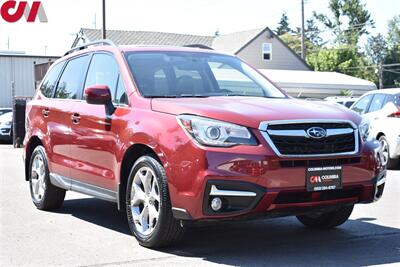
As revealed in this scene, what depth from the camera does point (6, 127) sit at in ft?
82.8

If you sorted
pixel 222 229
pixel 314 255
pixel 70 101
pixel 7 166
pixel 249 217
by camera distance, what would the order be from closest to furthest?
pixel 249 217 < pixel 314 255 < pixel 222 229 < pixel 70 101 < pixel 7 166

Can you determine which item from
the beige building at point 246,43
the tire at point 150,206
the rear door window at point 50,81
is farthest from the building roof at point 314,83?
the tire at point 150,206

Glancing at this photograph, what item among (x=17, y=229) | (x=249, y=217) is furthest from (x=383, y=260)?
(x=17, y=229)

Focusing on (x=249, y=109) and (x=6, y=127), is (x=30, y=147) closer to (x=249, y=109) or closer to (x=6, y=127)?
(x=249, y=109)

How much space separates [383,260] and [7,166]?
35.5 ft

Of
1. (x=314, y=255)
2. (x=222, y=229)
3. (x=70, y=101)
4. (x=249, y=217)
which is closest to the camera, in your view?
(x=249, y=217)

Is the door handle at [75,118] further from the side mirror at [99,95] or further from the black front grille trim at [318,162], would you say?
the black front grille trim at [318,162]

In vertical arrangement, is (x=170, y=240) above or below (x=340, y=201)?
below

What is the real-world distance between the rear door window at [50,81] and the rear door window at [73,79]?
0.21 meters

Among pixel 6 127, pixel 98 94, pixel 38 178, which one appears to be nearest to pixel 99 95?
pixel 98 94

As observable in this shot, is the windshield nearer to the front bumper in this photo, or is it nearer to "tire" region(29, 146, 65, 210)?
the front bumper

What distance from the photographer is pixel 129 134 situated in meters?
5.64

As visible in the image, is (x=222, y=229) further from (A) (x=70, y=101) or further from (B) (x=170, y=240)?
(A) (x=70, y=101)

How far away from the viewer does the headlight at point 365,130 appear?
547 cm
